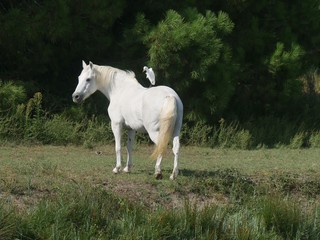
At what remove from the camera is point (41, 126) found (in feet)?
54.4

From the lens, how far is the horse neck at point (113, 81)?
42.7 feet

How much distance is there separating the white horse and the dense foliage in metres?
3.44

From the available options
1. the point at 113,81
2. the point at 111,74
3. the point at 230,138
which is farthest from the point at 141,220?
the point at 230,138

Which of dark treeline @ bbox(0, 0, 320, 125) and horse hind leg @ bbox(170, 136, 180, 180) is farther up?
dark treeline @ bbox(0, 0, 320, 125)

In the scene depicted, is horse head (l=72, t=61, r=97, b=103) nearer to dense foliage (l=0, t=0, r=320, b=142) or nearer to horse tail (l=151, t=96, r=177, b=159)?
horse tail (l=151, t=96, r=177, b=159)

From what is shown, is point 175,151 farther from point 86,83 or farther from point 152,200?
point 86,83

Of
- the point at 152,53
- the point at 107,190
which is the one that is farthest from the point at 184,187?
the point at 152,53

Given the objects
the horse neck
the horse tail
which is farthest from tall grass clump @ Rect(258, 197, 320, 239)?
the horse neck

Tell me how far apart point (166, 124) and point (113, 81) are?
1.78 m

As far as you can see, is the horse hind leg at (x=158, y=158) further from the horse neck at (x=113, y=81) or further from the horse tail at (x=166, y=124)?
the horse neck at (x=113, y=81)

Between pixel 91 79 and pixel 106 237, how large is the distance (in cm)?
400

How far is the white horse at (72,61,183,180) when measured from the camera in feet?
38.4

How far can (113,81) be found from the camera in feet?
43.0

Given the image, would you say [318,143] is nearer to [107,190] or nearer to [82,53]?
[82,53]
